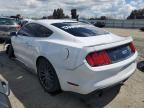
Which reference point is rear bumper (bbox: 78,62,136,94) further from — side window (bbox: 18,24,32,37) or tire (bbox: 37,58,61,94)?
side window (bbox: 18,24,32,37)

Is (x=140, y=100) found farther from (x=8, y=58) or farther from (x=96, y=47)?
(x=8, y=58)

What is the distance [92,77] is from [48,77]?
125 cm

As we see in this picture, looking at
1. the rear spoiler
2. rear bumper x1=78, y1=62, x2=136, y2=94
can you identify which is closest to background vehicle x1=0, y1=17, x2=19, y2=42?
the rear spoiler

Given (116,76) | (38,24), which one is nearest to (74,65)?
(116,76)

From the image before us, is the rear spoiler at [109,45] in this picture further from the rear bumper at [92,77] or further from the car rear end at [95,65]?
the rear bumper at [92,77]

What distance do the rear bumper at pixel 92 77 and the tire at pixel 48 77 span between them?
1.29 ft

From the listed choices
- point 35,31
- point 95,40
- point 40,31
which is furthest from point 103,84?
point 35,31

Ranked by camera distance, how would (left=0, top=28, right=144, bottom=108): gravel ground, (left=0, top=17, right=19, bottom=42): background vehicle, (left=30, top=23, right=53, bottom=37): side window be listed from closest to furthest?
(left=0, top=28, right=144, bottom=108): gravel ground → (left=30, top=23, right=53, bottom=37): side window → (left=0, top=17, right=19, bottom=42): background vehicle

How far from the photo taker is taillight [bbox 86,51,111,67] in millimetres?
3746

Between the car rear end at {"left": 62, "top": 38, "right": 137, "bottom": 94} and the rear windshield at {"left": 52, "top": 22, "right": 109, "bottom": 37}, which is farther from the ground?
the rear windshield at {"left": 52, "top": 22, "right": 109, "bottom": 37}

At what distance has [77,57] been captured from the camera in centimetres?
382

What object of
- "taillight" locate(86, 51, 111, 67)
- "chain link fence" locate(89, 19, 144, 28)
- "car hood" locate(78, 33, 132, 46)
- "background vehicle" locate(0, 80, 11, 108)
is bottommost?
→ "chain link fence" locate(89, 19, 144, 28)

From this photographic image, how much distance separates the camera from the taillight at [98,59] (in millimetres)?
3746

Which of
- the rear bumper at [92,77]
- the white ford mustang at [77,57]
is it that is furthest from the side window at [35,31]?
the rear bumper at [92,77]
